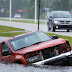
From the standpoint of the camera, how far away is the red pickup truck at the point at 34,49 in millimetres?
12641

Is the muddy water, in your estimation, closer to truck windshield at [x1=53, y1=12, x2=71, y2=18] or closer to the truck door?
the truck door

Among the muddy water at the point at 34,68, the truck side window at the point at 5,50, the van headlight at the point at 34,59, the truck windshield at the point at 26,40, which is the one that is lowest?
the muddy water at the point at 34,68

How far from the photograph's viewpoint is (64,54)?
12547 mm

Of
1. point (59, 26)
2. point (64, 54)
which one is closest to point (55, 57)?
point (64, 54)

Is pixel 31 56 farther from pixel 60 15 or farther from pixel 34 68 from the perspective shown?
pixel 60 15

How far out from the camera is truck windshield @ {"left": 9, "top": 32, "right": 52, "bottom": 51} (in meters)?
13.5

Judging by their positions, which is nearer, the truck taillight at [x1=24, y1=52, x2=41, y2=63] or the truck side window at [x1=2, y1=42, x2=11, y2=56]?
the truck taillight at [x1=24, y1=52, x2=41, y2=63]

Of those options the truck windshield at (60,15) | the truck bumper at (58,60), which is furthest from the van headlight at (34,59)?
the truck windshield at (60,15)

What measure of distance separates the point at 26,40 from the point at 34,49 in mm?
1148

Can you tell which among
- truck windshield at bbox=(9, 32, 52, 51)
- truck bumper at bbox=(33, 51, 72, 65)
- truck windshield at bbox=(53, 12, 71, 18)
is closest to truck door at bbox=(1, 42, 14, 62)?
truck windshield at bbox=(9, 32, 52, 51)

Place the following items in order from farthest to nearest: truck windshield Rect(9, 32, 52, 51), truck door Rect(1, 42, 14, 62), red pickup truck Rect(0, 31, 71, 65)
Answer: truck windshield Rect(9, 32, 52, 51)
truck door Rect(1, 42, 14, 62)
red pickup truck Rect(0, 31, 71, 65)

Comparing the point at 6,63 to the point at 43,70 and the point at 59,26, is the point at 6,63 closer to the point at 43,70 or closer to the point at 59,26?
the point at 43,70

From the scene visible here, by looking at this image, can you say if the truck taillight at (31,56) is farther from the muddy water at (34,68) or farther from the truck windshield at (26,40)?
the truck windshield at (26,40)

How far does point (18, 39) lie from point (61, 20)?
20337 mm
